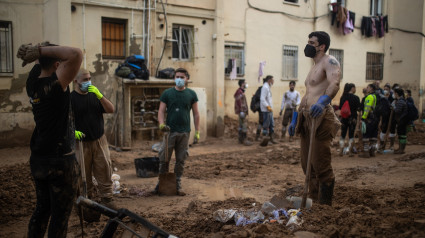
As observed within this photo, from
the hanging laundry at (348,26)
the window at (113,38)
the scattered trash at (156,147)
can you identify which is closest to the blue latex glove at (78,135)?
the scattered trash at (156,147)

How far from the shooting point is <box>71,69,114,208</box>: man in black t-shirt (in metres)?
5.15

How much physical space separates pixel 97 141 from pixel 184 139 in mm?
1787

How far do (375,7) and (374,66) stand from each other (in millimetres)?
3399

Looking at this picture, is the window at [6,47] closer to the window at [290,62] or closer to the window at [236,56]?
the window at [236,56]

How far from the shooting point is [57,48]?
126 inches

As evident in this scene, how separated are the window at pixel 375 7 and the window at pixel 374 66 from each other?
2.37m

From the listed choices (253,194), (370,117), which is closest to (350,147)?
(370,117)

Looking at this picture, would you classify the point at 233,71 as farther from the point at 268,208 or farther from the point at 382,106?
the point at 268,208

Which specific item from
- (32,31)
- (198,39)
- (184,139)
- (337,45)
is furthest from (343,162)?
(337,45)

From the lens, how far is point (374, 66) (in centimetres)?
2252

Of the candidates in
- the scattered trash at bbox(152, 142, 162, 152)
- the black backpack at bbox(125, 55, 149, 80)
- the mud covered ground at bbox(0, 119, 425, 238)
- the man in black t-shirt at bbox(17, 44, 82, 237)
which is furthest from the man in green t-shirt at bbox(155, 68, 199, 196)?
the black backpack at bbox(125, 55, 149, 80)

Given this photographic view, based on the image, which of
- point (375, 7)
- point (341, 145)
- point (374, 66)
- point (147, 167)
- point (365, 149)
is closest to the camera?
point (147, 167)

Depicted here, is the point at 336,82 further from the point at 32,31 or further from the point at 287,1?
the point at 287,1

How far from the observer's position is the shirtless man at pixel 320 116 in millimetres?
4875
